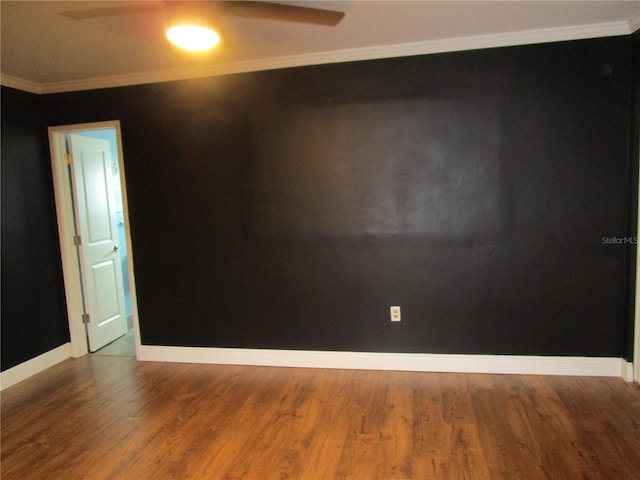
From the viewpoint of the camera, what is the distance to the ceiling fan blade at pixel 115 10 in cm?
148

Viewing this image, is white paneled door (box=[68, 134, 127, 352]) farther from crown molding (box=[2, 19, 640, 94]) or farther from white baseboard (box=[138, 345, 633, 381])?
white baseboard (box=[138, 345, 633, 381])

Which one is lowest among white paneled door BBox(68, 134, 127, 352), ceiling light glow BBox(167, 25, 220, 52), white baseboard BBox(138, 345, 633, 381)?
white baseboard BBox(138, 345, 633, 381)

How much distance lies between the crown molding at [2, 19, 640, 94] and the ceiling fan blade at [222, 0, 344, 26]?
1.50m

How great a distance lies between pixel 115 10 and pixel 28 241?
2.74 meters

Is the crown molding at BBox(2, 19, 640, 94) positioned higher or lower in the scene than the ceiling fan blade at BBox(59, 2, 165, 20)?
higher

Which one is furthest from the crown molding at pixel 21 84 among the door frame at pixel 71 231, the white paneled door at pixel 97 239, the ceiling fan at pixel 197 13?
the ceiling fan at pixel 197 13

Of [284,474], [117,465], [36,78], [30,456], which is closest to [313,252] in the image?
[284,474]

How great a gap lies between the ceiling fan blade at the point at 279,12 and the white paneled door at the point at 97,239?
2.97 metres

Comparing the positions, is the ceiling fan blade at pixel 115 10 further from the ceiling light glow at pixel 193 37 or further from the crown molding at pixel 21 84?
the crown molding at pixel 21 84

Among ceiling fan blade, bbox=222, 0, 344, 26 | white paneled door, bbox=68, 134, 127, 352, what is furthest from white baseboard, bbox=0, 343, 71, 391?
ceiling fan blade, bbox=222, 0, 344, 26

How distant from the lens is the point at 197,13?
1.44m

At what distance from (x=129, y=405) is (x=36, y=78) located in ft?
9.05

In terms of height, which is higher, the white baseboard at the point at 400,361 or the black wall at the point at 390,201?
the black wall at the point at 390,201

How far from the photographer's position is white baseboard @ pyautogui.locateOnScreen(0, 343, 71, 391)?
3184mm
